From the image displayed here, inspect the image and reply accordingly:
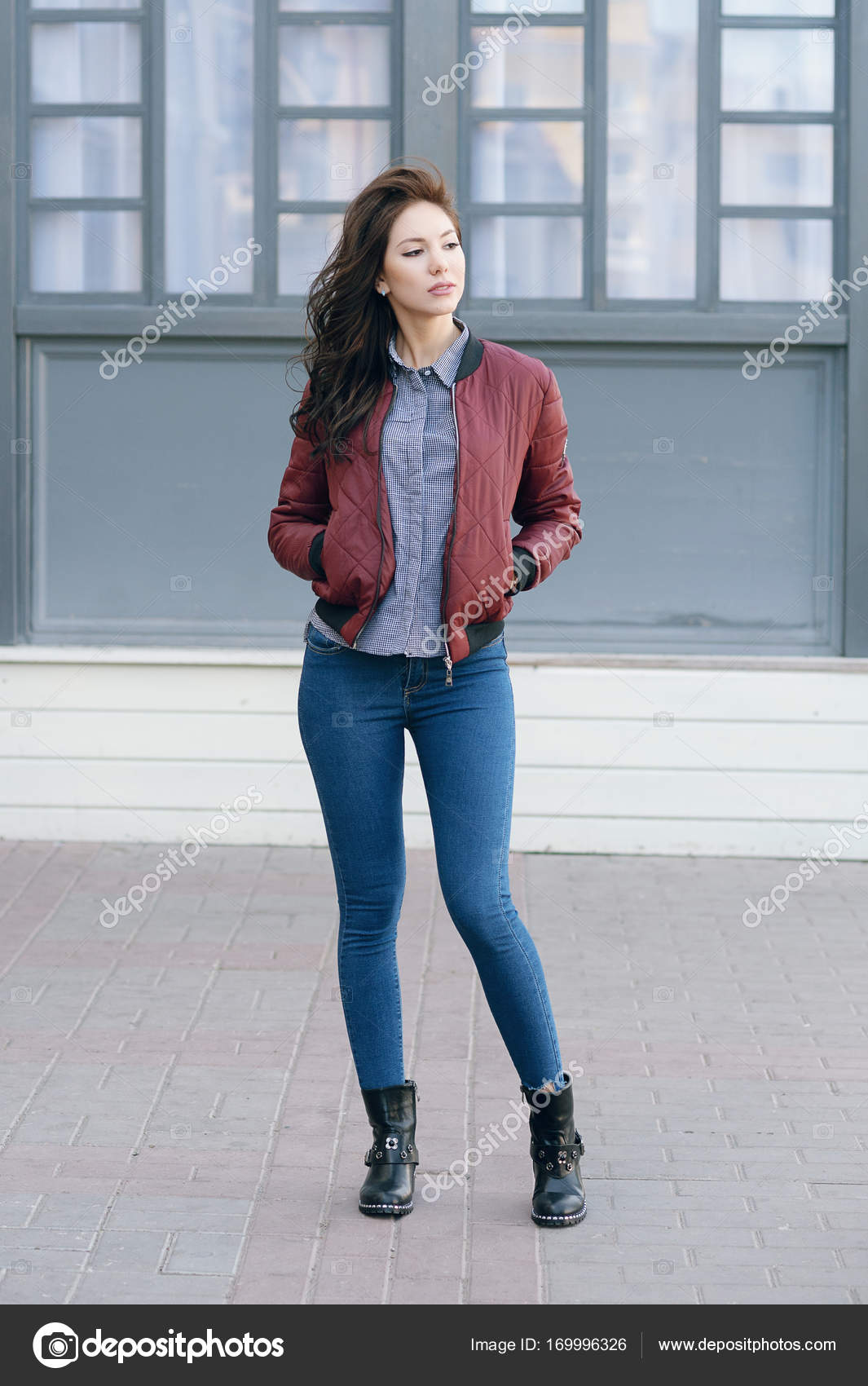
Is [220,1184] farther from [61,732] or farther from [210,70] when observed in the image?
[210,70]

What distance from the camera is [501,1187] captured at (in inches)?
133

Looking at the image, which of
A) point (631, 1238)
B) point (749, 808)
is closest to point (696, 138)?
point (749, 808)

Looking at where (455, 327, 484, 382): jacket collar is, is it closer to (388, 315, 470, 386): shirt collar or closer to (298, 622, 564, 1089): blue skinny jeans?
(388, 315, 470, 386): shirt collar

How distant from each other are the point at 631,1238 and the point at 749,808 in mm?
3257

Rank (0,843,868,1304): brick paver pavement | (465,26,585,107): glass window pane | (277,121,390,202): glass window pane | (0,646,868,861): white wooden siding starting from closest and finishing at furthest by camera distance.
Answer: (0,843,868,1304): brick paver pavement
(0,646,868,861): white wooden siding
(465,26,585,107): glass window pane
(277,121,390,202): glass window pane

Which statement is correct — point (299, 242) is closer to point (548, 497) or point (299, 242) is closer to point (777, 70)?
point (777, 70)

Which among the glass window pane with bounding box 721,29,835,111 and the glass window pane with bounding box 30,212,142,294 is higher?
the glass window pane with bounding box 721,29,835,111

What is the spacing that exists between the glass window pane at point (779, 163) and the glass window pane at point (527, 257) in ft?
2.15

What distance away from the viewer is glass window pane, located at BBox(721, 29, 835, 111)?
20.6 feet

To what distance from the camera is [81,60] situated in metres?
6.38

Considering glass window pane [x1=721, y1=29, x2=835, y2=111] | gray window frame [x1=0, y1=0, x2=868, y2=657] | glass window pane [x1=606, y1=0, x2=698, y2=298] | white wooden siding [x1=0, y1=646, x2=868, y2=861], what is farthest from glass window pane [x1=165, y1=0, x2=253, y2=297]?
glass window pane [x1=721, y1=29, x2=835, y2=111]

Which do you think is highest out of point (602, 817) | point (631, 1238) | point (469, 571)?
point (469, 571)
